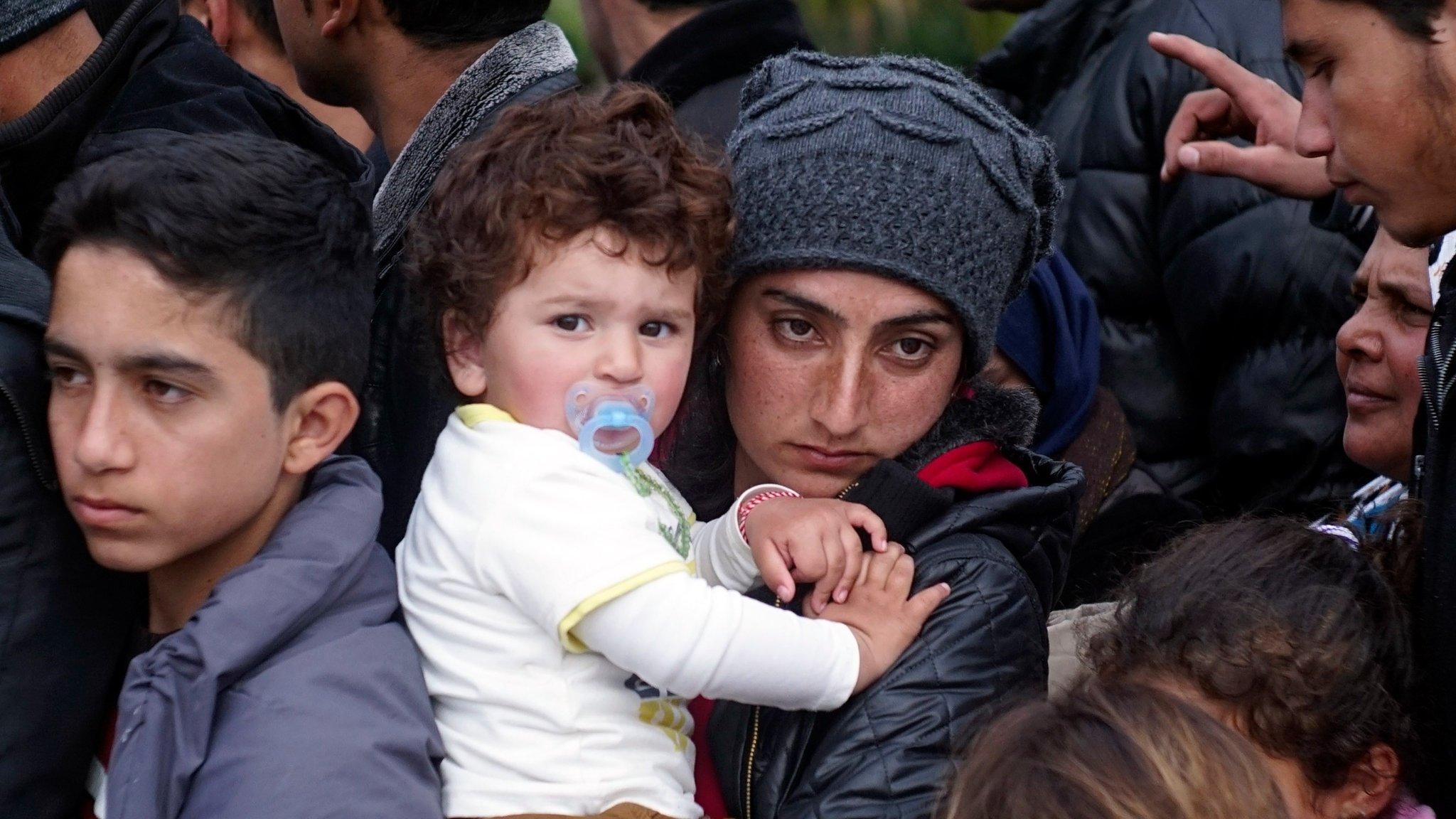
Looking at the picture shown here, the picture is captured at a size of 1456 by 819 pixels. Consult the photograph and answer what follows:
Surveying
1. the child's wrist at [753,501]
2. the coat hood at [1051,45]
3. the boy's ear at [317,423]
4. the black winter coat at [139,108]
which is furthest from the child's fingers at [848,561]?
the coat hood at [1051,45]

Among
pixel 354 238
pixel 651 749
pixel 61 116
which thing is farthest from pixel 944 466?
pixel 61 116

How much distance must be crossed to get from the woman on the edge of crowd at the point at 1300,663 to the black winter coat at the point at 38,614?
1.38 m

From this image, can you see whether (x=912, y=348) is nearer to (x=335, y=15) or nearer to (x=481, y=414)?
(x=481, y=414)

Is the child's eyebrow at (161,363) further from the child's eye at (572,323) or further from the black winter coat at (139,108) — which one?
the black winter coat at (139,108)

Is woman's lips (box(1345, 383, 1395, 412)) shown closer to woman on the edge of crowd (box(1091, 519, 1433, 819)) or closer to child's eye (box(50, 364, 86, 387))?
woman on the edge of crowd (box(1091, 519, 1433, 819))

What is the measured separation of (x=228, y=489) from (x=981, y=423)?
3.75 feet

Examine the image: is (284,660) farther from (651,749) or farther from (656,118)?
(656,118)

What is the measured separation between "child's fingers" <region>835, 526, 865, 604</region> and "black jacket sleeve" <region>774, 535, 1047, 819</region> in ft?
0.31

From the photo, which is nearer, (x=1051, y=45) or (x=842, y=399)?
(x=842, y=399)

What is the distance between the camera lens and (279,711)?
6.21 feet

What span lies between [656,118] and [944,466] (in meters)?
0.68

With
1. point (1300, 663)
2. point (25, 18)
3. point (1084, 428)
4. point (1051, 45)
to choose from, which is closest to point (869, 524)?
point (1300, 663)

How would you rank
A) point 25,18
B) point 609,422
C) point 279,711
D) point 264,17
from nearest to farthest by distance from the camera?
point 279,711 → point 609,422 → point 25,18 → point 264,17

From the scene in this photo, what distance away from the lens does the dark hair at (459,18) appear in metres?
3.11
